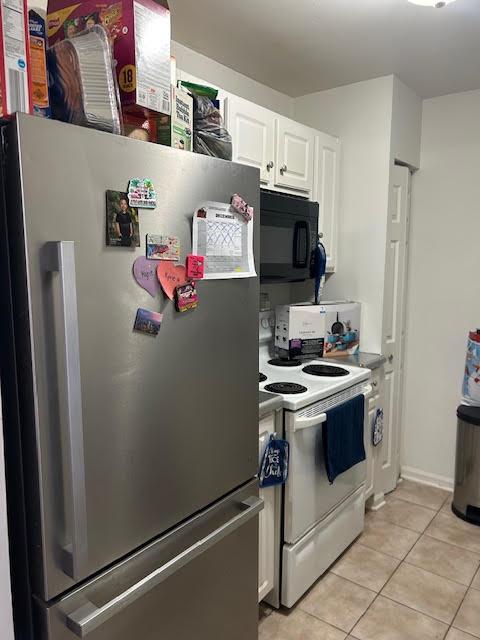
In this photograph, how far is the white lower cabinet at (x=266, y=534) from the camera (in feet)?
5.91

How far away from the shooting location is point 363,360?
2580 millimetres

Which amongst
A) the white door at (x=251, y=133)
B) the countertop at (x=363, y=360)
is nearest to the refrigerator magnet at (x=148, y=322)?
the white door at (x=251, y=133)

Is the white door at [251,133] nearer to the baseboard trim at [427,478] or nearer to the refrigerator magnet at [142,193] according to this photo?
the refrigerator magnet at [142,193]

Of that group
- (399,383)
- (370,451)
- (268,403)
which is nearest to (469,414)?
(399,383)

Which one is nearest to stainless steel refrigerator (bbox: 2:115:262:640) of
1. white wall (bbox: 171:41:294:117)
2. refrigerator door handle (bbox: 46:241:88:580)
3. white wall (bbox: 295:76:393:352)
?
refrigerator door handle (bbox: 46:241:88:580)

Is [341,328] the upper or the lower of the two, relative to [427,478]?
upper

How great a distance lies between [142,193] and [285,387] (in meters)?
1.22

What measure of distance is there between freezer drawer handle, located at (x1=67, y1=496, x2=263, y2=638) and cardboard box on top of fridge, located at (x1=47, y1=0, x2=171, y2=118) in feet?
3.55

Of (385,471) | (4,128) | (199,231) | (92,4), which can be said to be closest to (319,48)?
(92,4)

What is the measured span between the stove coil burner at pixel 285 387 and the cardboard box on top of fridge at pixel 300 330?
0.42 metres

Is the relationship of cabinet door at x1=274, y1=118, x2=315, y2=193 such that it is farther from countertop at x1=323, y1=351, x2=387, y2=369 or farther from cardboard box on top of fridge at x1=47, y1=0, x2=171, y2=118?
cardboard box on top of fridge at x1=47, y1=0, x2=171, y2=118

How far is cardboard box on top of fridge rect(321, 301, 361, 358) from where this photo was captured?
259 centimetres

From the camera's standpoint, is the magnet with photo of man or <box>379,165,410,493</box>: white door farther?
<box>379,165,410,493</box>: white door

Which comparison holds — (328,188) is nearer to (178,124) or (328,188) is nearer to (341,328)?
(341,328)
